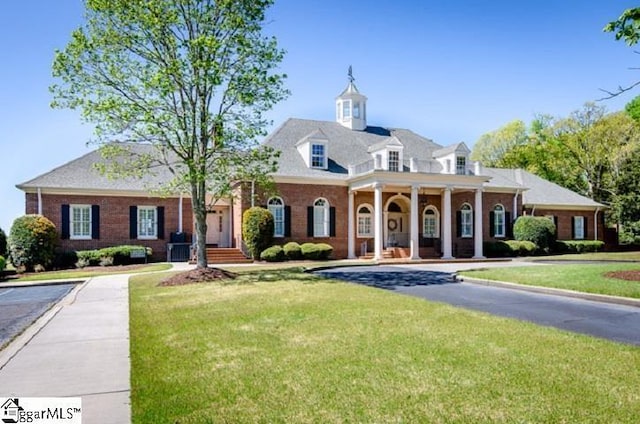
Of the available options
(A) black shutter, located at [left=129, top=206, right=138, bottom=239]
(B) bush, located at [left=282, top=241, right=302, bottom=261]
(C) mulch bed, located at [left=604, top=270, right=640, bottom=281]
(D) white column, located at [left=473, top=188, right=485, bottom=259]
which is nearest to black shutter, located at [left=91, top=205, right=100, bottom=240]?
(A) black shutter, located at [left=129, top=206, right=138, bottom=239]

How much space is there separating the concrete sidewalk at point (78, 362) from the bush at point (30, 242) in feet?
43.8

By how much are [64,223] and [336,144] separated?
15716 mm

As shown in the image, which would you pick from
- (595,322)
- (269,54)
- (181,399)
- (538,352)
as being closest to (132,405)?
(181,399)

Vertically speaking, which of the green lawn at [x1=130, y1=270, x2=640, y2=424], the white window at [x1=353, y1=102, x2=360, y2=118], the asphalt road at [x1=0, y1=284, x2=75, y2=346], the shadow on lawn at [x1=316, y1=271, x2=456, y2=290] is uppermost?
the white window at [x1=353, y1=102, x2=360, y2=118]

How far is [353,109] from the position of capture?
1273 inches

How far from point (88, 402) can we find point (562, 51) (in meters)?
15.2

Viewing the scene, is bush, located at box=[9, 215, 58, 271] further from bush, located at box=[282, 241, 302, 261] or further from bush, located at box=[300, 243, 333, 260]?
bush, located at box=[300, 243, 333, 260]

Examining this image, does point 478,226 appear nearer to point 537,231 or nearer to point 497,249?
point 497,249

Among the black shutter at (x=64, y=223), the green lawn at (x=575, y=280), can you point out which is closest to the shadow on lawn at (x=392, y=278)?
the green lawn at (x=575, y=280)

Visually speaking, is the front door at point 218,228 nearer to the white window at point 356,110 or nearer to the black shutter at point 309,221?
the black shutter at point 309,221

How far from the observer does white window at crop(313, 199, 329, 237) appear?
2683 centimetres

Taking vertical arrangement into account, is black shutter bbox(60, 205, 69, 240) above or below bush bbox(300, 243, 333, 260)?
above

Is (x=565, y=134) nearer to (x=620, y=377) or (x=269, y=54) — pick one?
(x=269, y=54)

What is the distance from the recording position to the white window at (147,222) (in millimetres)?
25125
